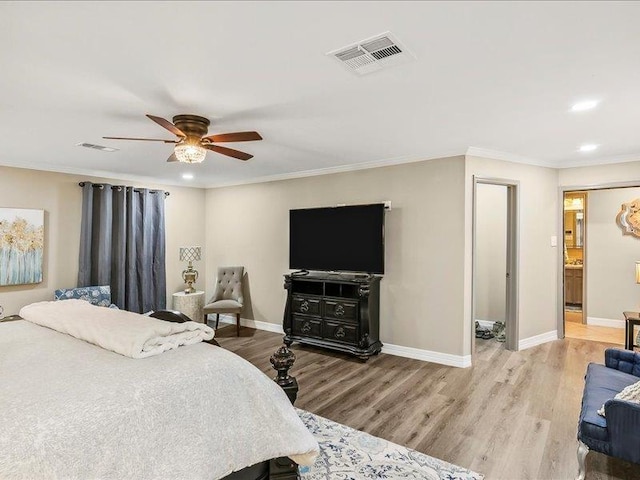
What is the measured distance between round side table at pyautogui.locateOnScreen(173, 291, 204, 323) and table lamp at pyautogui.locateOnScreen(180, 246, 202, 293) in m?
0.14

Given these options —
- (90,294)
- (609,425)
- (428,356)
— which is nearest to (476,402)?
(428,356)

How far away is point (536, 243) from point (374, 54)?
4.05m

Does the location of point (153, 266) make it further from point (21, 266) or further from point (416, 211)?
point (416, 211)

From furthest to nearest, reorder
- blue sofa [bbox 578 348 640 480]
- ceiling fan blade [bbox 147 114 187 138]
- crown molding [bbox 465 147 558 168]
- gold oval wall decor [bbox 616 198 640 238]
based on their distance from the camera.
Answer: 1. gold oval wall decor [bbox 616 198 640 238]
2. crown molding [bbox 465 147 558 168]
3. ceiling fan blade [bbox 147 114 187 138]
4. blue sofa [bbox 578 348 640 480]

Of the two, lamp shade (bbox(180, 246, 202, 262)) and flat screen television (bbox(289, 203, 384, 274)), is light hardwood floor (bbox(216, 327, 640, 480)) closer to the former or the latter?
flat screen television (bbox(289, 203, 384, 274))

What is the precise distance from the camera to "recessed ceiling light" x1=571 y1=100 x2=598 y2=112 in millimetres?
2660

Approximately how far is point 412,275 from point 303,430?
287 cm

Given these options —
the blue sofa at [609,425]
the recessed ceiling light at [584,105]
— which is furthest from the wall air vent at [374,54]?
the blue sofa at [609,425]

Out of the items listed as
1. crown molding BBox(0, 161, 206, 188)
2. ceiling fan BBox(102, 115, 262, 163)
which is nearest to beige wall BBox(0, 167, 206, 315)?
crown molding BBox(0, 161, 206, 188)

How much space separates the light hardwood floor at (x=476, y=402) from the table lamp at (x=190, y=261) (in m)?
1.68

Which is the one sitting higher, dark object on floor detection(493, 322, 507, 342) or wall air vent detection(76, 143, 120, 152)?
wall air vent detection(76, 143, 120, 152)

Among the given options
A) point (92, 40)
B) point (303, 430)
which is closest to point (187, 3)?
point (92, 40)

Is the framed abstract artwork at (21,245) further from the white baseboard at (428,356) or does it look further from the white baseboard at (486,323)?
the white baseboard at (486,323)

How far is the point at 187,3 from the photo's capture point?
59.7 inches
